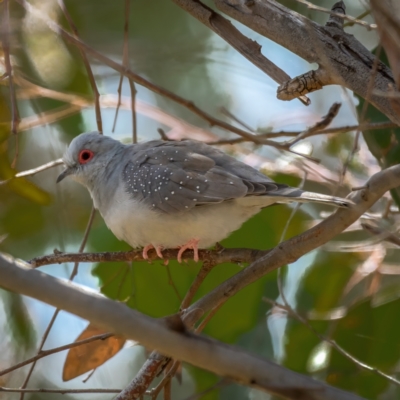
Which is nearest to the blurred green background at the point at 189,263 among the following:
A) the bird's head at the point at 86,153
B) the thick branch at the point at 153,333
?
the bird's head at the point at 86,153

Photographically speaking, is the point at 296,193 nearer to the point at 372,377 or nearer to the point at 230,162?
the point at 230,162

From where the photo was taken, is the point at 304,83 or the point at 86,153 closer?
the point at 304,83

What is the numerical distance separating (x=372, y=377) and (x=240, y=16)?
1.92m

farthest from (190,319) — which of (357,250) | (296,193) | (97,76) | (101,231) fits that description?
(97,76)

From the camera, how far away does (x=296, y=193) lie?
2.49 meters

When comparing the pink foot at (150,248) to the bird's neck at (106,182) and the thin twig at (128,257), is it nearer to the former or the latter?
the thin twig at (128,257)

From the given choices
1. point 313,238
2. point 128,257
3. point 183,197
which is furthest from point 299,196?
point 128,257

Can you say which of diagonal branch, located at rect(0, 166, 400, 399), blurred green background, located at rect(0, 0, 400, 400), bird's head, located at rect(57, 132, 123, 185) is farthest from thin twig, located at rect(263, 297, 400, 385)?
diagonal branch, located at rect(0, 166, 400, 399)

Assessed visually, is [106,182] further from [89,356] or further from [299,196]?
[299,196]

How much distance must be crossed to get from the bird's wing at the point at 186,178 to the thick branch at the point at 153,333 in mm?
1564

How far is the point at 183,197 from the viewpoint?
110 inches

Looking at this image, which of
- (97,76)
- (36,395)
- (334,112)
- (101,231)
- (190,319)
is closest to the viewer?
(190,319)

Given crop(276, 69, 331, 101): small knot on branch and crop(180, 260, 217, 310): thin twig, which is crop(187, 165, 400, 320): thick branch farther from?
crop(276, 69, 331, 101): small knot on branch

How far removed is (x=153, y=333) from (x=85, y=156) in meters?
2.38
